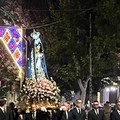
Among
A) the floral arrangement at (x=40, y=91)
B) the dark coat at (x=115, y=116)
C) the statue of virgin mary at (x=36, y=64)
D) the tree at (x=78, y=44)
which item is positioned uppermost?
the tree at (x=78, y=44)

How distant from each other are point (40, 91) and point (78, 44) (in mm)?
10207

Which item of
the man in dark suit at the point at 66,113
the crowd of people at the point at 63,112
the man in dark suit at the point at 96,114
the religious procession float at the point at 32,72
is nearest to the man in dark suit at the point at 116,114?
the crowd of people at the point at 63,112

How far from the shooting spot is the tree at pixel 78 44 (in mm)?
25294

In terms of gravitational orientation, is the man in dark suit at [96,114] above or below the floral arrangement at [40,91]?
below

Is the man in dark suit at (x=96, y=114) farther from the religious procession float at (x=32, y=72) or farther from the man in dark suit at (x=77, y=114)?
the religious procession float at (x=32, y=72)

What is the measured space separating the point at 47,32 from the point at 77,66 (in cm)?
307

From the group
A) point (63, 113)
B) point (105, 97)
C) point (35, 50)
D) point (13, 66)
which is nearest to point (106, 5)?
point (35, 50)

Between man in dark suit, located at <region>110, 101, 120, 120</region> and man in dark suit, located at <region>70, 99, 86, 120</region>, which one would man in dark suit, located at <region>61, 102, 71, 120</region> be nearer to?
man in dark suit, located at <region>70, 99, 86, 120</region>

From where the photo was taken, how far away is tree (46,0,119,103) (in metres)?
25.3

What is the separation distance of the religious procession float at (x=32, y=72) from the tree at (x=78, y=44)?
1.94 metres

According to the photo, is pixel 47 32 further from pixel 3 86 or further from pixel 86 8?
pixel 3 86

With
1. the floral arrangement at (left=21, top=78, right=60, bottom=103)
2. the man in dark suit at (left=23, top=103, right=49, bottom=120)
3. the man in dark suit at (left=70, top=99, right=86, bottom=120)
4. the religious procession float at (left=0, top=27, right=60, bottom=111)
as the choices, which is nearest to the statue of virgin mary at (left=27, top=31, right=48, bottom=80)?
the religious procession float at (left=0, top=27, right=60, bottom=111)

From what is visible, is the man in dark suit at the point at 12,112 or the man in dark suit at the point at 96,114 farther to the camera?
the man in dark suit at the point at 12,112

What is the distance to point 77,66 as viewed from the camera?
2606 cm
